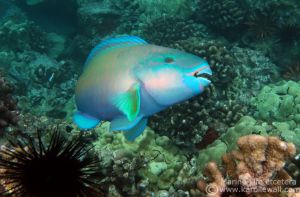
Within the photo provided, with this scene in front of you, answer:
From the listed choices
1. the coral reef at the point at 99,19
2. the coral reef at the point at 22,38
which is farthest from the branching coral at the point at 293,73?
the coral reef at the point at 22,38

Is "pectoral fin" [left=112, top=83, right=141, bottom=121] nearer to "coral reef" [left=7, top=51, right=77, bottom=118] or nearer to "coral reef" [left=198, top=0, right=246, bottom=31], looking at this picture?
"coral reef" [left=7, top=51, right=77, bottom=118]

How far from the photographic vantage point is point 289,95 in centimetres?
666

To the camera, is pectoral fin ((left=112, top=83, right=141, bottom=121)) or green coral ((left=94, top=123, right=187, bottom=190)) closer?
pectoral fin ((left=112, top=83, right=141, bottom=121))

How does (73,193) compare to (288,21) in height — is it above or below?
above

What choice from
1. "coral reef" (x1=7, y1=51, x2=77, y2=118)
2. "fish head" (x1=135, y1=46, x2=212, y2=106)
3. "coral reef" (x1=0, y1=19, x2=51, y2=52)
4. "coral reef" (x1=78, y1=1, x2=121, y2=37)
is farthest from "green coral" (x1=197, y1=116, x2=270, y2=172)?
"coral reef" (x1=0, y1=19, x2=51, y2=52)

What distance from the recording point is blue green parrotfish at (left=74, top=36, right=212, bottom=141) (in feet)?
7.35

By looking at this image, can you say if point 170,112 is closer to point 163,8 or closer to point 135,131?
point 135,131

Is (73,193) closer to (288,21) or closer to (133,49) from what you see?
(133,49)

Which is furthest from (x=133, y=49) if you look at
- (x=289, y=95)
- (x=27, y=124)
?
(x=289, y=95)

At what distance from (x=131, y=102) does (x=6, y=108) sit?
363 cm

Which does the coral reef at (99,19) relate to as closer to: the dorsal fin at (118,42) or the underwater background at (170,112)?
the underwater background at (170,112)

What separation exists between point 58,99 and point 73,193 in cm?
836

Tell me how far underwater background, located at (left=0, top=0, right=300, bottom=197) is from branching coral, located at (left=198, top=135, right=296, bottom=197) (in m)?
0.01

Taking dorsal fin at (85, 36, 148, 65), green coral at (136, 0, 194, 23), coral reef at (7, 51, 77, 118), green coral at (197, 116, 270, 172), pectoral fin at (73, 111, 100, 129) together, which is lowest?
coral reef at (7, 51, 77, 118)
